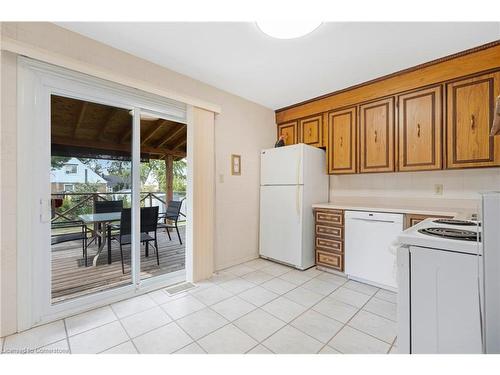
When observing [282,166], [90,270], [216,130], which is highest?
[216,130]

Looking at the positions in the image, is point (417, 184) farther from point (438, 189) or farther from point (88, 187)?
point (88, 187)

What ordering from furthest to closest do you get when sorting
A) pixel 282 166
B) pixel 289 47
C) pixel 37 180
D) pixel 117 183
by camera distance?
pixel 282 166
pixel 117 183
pixel 289 47
pixel 37 180

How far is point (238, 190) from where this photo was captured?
3260 mm

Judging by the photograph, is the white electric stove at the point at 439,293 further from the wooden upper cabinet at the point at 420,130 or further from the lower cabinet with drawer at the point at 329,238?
the lower cabinet with drawer at the point at 329,238

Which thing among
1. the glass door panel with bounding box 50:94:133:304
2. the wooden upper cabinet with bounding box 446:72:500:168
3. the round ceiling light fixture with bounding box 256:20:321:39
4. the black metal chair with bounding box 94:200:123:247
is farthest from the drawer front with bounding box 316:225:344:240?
the black metal chair with bounding box 94:200:123:247

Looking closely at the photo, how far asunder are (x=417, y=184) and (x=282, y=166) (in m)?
1.65

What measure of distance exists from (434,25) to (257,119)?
2209mm

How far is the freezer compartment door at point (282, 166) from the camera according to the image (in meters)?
3.03

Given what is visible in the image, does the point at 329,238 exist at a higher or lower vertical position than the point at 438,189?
lower

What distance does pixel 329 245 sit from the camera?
2.96 meters

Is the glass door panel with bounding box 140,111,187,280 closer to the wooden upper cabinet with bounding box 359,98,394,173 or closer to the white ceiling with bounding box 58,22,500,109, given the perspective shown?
the white ceiling with bounding box 58,22,500,109

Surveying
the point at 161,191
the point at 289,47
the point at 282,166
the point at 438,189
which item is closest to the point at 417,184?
the point at 438,189
